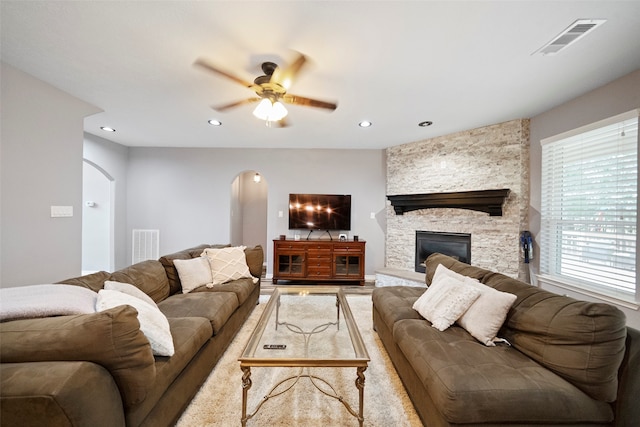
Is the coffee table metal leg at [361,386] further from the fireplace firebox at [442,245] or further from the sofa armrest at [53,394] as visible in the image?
the fireplace firebox at [442,245]

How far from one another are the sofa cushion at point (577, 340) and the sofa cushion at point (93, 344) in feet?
6.71

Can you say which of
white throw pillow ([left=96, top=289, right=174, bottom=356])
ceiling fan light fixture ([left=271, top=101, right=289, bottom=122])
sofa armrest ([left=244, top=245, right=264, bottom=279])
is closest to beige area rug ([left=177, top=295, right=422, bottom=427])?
white throw pillow ([left=96, top=289, right=174, bottom=356])

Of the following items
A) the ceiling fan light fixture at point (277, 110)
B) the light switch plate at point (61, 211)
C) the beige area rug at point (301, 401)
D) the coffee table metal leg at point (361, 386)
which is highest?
the ceiling fan light fixture at point (277, 110)

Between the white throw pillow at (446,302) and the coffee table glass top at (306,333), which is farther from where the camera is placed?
the white throw pillow at (446,302)

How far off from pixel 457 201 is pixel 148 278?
414 cm

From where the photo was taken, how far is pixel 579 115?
108 inches

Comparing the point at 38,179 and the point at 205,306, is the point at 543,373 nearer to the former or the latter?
the point at 205,306

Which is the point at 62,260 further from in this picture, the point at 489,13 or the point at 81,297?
the point at 489,13

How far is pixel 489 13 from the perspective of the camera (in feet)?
5.12

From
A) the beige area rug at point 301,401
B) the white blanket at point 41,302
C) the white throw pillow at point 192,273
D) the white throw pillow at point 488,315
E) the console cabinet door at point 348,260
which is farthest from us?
the console cabinet door at point 348,260

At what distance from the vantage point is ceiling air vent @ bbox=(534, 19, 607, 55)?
1.64m

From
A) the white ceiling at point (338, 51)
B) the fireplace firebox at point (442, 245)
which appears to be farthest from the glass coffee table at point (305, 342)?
the fireplace firebox at point (442, 245)

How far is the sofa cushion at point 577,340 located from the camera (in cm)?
116

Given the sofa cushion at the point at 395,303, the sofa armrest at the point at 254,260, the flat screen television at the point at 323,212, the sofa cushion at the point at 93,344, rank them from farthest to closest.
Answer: the flat screen television at the point at 323,212, the sofa armrest at the point at 254,260, the sofa cushion at the point at 395,303, the sofa cushion at the point at 93,344
